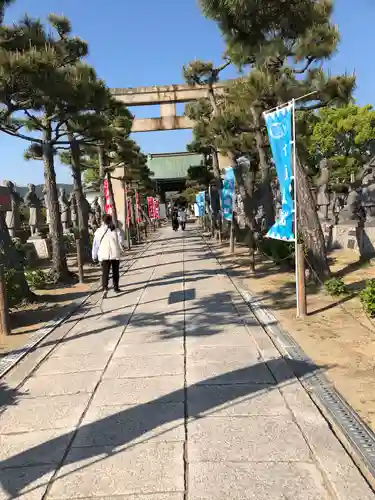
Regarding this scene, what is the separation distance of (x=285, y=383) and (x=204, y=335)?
188 cm

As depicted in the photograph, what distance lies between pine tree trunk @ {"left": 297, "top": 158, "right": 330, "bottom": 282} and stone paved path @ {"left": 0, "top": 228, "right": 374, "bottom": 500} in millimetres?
2774

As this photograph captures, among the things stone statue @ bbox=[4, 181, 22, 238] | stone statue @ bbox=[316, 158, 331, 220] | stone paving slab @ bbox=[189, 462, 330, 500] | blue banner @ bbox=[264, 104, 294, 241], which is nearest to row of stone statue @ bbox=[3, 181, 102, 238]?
stone statue @ bbox=[4, 181, 22, 238]

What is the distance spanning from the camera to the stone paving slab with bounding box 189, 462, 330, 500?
2600mm

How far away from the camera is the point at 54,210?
36.1 feet

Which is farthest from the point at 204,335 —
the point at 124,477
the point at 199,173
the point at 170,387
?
the point at 199,173

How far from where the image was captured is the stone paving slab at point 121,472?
272 centimetres

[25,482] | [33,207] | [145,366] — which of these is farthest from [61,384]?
[33,207]

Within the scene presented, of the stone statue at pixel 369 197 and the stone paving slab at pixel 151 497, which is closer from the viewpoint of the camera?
the stone paving slab at pixel 151 497

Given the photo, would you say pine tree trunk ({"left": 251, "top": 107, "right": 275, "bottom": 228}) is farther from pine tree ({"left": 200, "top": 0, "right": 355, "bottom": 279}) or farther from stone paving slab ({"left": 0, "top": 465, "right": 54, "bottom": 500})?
stone paving slab ({"left": 0, "top": 465, "right": 54, "bottom": 500})

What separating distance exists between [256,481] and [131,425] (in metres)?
1.11

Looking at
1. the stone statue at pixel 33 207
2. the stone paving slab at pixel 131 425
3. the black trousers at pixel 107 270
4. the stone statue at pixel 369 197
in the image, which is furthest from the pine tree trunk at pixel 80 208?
the stone paving slab at pixel 131 425

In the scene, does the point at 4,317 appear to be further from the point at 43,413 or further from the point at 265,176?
the point at 265,176

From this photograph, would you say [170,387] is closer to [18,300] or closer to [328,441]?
[328,441]

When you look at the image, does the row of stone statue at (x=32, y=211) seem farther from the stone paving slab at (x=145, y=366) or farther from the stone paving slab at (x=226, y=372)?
the stone paving slab at (x=226, y=372)
